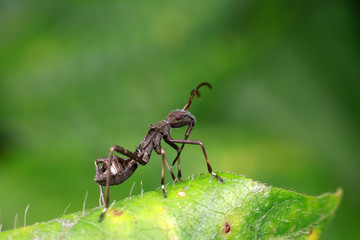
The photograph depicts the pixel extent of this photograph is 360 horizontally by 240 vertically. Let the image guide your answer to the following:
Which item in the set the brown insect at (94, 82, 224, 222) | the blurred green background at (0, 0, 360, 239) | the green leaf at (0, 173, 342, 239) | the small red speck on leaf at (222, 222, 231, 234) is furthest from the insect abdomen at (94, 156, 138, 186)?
the small red speck on leaf at (222, 222, 231, 234)

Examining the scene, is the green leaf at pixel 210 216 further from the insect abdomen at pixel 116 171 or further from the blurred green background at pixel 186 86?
the blurred green background at pixel 186 86

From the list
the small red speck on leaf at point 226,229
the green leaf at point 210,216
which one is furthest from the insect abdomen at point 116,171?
the small red speck on leaf at point 226,229

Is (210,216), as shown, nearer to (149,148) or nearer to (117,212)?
(117,212)

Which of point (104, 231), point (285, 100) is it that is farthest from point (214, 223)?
point (285, 100)

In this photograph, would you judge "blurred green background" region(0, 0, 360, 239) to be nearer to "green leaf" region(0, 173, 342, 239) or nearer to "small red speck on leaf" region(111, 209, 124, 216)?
"green leaf" region(0, 173, 342, 239)

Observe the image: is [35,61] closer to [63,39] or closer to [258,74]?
[63,39]

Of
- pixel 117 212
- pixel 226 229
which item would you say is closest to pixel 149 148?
pixel 117 212
